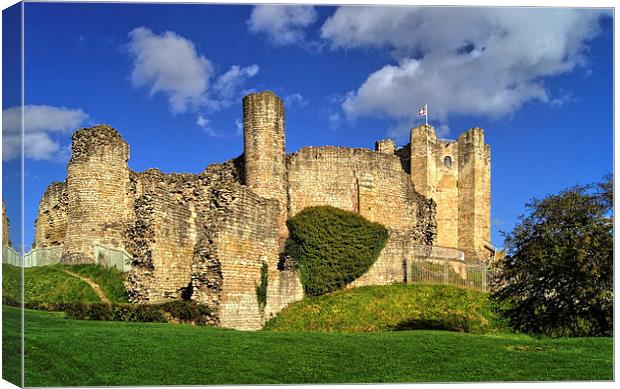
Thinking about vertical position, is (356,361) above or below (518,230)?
A: below

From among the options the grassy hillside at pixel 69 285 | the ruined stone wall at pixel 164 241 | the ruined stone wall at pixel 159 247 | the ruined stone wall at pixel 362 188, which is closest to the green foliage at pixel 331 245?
the ruined stone wall at pixel 362 188

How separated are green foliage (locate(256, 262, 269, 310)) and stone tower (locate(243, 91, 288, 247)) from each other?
829 centimetres

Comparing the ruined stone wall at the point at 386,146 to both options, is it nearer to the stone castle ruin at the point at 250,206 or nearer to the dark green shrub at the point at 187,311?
the stone castle ruin at the point at 250,206

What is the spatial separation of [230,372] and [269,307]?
1025 cm

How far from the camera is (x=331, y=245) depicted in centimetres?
3094

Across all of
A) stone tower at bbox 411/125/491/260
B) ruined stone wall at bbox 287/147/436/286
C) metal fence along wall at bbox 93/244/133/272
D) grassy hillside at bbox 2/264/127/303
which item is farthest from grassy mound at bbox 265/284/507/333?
stone tower at bbox 411/125/491/260

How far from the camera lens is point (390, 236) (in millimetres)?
31297

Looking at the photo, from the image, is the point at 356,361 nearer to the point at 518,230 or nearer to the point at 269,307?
the point at 518,230

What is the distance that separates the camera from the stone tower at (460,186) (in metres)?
40.9

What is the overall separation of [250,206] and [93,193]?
1035cm

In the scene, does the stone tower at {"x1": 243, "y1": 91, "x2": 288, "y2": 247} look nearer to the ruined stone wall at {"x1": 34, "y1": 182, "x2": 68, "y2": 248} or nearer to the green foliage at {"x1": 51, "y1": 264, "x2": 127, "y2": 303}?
the green foliage at {"x1": 51, "y1": 264, "x2": 127, "y2": 303}

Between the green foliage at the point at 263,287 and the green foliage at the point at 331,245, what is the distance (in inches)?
194

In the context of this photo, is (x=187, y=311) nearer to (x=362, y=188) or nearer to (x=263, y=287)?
(x=263, y=287)

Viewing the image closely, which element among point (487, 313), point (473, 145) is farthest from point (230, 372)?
point (473, 145)
